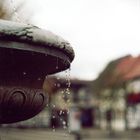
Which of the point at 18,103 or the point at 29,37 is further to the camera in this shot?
the point at 18,103

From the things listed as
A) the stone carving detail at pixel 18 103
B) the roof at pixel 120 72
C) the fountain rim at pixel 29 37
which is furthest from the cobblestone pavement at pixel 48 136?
the fountain rim at pixel 29 37

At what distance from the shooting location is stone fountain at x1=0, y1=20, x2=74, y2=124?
3730mm

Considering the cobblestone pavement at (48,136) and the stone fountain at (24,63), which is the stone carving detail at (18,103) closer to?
the stone fountain at (24,63)

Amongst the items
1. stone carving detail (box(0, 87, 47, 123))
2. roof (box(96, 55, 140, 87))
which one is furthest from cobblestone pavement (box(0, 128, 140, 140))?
stone carving detail (box(0, 87, 47, 123))

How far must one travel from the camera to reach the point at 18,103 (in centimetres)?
393

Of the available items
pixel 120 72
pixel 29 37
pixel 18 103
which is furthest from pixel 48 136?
pixel 29 37

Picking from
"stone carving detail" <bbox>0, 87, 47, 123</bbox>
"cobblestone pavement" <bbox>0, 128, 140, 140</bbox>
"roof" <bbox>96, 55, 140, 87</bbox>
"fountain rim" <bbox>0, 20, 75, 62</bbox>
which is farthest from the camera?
"roof" <bbox>96, 55, 140, 87</bbox>

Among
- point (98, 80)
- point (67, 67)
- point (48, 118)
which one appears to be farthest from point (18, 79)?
point (48, 118)

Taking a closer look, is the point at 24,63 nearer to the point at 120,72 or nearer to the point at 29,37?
the point at 29,37

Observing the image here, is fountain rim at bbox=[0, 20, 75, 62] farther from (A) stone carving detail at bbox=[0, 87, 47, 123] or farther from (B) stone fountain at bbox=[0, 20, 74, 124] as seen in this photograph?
(A) stone carving detail at bbox=[0, 87, 47, 123]

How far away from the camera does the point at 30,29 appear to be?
382 centimetres

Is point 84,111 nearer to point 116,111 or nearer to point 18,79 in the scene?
point 116,111

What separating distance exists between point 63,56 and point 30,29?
1.50 feet

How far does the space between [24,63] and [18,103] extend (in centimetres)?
31
